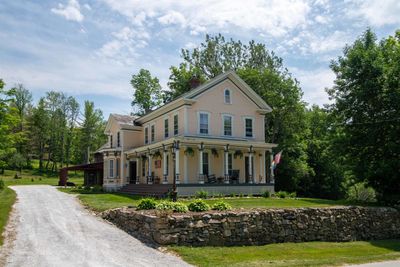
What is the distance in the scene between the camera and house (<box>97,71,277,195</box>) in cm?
2620

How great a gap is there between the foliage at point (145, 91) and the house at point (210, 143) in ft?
69.0

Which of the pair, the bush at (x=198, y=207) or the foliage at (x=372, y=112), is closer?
the bush at (x=198, y=207)

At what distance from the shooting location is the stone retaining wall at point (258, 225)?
12953 millimetres

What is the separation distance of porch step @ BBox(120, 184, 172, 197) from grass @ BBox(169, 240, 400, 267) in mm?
11399

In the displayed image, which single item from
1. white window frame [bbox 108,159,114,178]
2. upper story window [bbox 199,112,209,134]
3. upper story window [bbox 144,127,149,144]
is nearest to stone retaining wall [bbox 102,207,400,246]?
upper story window [bbox 199,112,209,134]

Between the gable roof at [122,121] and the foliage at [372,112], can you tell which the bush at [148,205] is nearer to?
the foliage at [372,112]

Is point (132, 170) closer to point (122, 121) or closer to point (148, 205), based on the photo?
point (122, 121)

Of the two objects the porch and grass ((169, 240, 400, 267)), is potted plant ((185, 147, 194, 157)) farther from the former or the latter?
grass ((169, 240, 400, 267))

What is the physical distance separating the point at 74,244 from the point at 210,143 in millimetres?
15308

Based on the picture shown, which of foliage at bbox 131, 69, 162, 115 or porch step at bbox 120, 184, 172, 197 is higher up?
foliage at bbox 131, 69, 162, 115

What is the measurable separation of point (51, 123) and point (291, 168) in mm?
46839

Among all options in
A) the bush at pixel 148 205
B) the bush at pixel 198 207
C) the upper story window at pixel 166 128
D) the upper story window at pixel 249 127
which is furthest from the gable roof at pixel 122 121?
the bush at pixel 198 207

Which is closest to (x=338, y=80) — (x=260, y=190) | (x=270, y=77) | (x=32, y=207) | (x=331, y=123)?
(x=331, y=123)

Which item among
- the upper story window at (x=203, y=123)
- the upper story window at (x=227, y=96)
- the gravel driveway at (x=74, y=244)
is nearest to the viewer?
the gravel driveway at (x=74, y=244)
